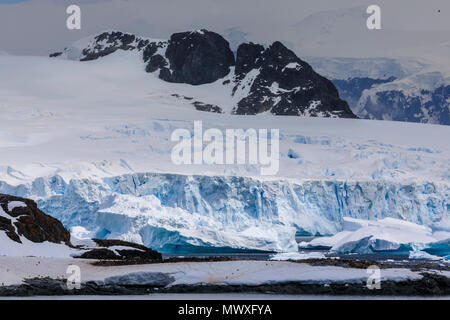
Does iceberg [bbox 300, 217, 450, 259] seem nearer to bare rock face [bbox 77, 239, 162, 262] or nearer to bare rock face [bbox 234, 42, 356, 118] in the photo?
bare rock face [bbox 77, 239, 162, 262]

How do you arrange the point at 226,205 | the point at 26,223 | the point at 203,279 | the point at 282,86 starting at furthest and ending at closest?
1. the point at 282,86
2. the point at 226,205
3. the point at 26,223
4. the point at 203,279

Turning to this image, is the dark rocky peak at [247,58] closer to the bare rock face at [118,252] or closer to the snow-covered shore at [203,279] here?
the bare rock face at [118,252]

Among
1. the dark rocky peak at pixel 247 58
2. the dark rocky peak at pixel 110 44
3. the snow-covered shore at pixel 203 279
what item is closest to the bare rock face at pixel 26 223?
the snow-covered shore at pixel 203 279

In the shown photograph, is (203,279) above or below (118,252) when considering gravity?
above

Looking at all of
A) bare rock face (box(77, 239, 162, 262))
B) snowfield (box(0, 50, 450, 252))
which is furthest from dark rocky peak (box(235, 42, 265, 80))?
bare rock face (box(77, 239, 162, 262))

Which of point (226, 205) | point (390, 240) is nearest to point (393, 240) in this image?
point (390, 240)

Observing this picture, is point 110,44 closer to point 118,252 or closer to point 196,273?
point 118,252

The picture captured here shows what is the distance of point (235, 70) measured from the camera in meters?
170

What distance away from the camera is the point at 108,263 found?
32.1 meters

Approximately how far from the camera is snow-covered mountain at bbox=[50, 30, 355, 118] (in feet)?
513

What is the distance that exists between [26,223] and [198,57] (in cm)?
13614

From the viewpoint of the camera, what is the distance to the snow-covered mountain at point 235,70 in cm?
15625

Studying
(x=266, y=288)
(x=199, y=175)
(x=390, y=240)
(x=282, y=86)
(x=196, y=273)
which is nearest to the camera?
(x=266, y=288)
